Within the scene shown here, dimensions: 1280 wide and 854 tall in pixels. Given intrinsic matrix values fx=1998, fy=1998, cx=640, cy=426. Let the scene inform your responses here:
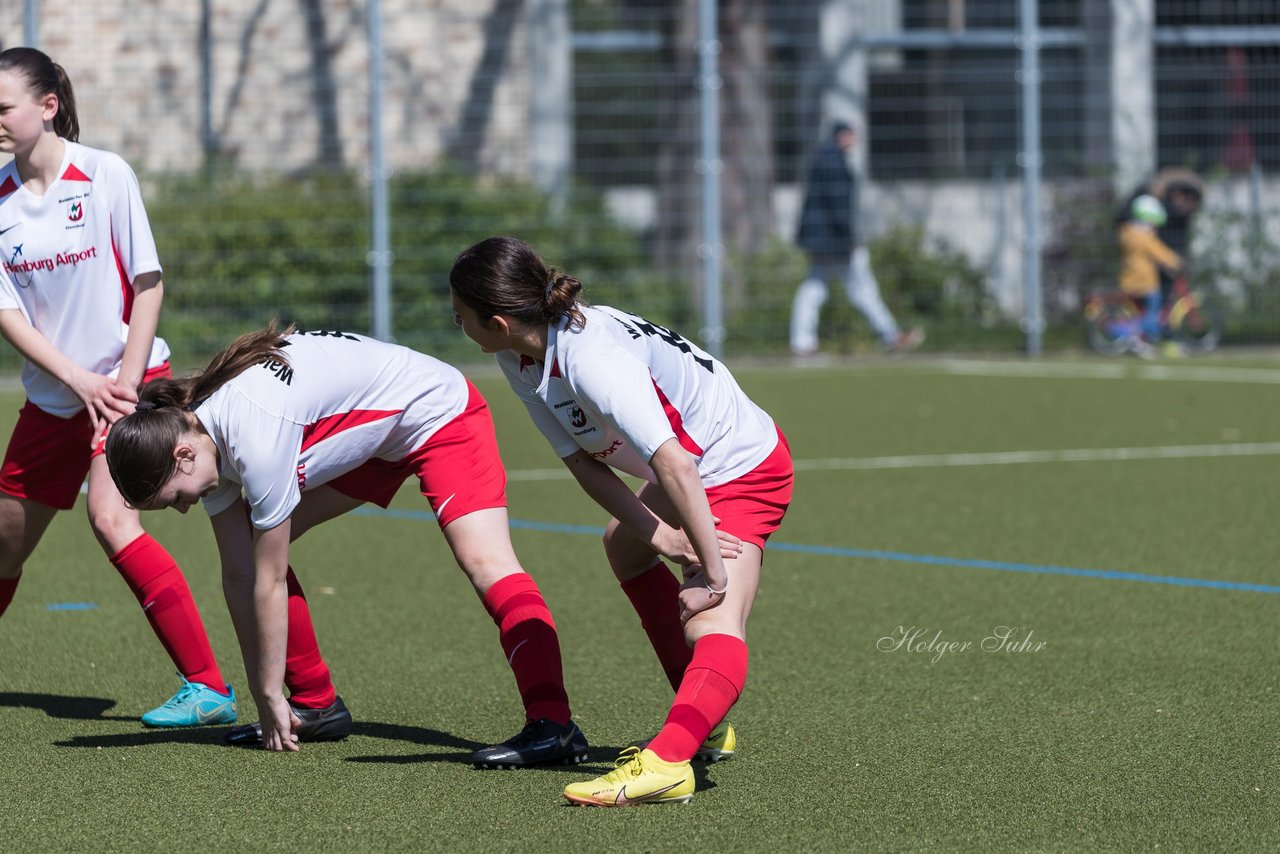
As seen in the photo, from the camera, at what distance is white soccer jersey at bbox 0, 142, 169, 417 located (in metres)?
5.23

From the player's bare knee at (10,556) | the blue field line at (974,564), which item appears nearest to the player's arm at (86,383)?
the player's bare knee at (10,556)

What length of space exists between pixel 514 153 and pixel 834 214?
2921mm

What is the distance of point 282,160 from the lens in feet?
56.1

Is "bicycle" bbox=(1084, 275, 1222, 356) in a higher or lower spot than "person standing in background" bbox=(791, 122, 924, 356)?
lower

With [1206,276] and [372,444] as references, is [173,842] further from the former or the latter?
[1206,276]

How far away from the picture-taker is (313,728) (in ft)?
16.6

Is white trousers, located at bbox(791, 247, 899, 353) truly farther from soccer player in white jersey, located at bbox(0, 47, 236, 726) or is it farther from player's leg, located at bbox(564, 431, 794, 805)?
player's leg, located at bbox(564, 431, 794, 805)

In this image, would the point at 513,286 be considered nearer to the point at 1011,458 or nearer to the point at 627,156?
the point at 1011,458

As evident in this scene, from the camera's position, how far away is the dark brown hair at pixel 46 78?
5.17 meters

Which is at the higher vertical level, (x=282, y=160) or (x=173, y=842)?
(x=282, y=160)

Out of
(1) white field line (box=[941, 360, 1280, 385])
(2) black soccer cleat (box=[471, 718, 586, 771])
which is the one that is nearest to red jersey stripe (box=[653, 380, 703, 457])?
(2) black soccer cleat (box=[471, 718, 586, 771])

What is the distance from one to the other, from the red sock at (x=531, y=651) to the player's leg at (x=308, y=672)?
0.49 m

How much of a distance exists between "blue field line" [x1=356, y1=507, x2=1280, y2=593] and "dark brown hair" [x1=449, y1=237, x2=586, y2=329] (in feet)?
11.4

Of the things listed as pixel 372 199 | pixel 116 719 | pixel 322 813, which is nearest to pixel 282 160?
pixel 372 199
